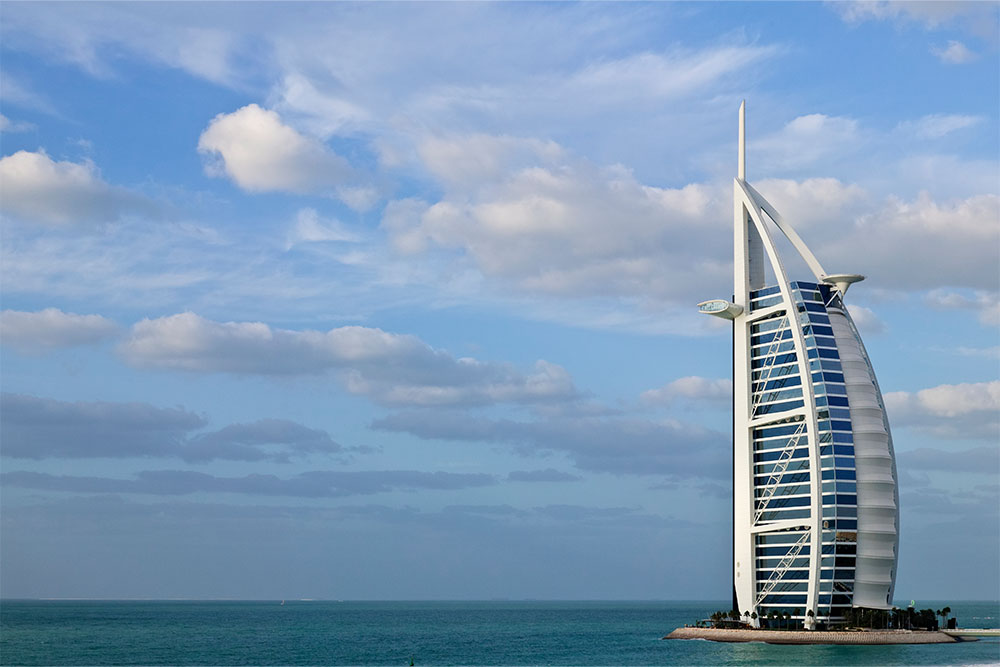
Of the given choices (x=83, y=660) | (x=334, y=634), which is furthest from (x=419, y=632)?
(x=83, y=660)

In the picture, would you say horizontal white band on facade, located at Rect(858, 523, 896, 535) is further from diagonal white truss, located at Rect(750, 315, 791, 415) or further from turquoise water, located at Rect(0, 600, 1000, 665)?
diagonal white truss, located at Rect(750, 315, 791, 415)

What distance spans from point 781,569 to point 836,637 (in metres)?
8.67

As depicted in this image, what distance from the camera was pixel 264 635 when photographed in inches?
6624

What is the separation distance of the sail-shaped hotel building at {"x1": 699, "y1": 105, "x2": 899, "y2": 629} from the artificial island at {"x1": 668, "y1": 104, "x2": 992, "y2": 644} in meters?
0.10

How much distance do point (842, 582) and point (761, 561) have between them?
7384 millimetres

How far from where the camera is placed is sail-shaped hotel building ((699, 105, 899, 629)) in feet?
338

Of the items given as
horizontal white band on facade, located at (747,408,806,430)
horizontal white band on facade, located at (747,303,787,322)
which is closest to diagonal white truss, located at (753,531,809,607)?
horizontal white band on facade, located at (747,408,806,430)

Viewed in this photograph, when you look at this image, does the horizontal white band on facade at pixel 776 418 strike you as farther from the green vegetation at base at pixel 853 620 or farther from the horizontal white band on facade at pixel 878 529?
the green vegetation at base at pixel 853 620

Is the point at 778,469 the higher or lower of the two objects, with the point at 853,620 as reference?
higher

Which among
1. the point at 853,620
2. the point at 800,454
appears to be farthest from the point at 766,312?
the point at 853,620

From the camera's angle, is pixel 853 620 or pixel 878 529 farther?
pixel 878 529

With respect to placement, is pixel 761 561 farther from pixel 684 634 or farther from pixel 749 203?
pixel 749 203

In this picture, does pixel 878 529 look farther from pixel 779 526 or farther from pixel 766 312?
pixel 766 312

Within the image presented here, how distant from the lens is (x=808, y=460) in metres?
104
